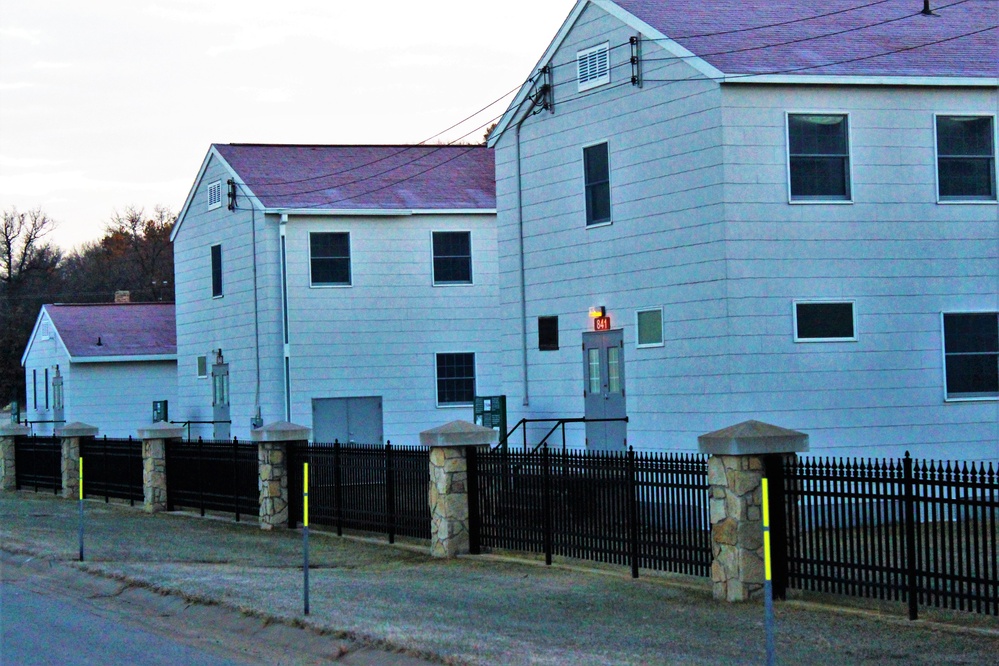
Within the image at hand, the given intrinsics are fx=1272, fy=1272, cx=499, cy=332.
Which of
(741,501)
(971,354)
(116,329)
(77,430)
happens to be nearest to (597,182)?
(971,354)

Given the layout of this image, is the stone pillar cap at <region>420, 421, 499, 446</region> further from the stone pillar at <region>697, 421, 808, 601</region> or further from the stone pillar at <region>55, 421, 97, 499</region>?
the stone pillar at <region>55, 421, 97, 499</region>

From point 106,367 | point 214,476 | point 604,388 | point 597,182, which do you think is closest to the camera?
point 604,388

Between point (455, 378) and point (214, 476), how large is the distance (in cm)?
1100

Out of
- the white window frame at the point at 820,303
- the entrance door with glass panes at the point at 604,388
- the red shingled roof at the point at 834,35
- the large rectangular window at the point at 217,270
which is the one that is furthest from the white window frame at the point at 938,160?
the large rectangular window at the point at 217,270

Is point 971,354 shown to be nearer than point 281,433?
Yes

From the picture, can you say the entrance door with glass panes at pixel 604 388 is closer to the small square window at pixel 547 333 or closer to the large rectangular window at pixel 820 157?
the small square window at pixel 547 333

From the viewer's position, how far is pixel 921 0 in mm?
23125

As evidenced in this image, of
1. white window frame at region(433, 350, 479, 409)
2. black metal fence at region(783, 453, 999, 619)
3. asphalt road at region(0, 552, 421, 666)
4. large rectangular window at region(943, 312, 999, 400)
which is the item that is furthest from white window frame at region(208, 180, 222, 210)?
black metal fence at region(783, 453, 999, 619)

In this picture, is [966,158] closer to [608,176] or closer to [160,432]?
[608,176]

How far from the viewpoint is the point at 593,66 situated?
21766 mm

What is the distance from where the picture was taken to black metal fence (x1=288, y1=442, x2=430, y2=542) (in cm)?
1761

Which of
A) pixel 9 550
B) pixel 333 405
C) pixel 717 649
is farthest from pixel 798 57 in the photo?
pixel 333 405

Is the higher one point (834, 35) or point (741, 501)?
point (834, 35)

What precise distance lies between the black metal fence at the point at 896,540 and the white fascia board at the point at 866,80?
7.72 meters
